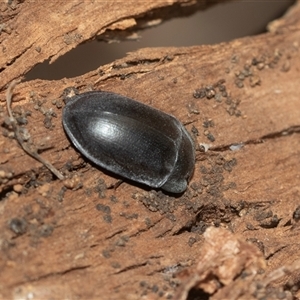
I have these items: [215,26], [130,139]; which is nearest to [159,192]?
[130,139]

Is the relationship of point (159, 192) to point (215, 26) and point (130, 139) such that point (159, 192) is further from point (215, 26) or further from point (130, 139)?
point (215, 26)

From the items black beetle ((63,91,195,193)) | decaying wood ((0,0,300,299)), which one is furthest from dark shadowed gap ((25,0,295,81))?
black beetle ((63,91,195,193))

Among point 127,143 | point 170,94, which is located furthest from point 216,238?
point 170,94

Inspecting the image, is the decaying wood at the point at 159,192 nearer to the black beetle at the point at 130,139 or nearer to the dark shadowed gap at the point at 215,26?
the black beetle at the point at 130,139

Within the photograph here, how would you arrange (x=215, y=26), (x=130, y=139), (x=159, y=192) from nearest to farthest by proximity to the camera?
(x=130, y=139), (x=159, y=192), (x=215, y=26)

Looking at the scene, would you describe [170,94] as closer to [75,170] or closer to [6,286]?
[75,170]

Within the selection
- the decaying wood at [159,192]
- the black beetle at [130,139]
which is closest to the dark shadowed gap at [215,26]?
the decaying wood at [159,192]
